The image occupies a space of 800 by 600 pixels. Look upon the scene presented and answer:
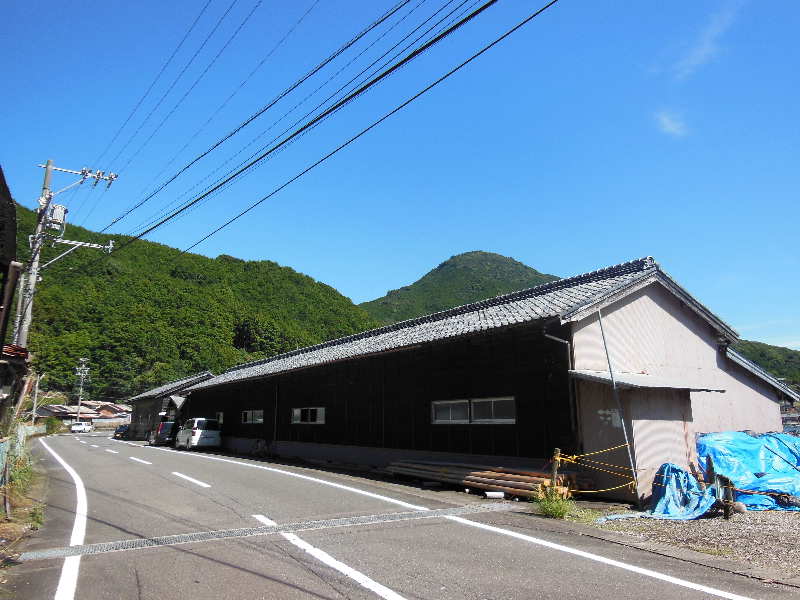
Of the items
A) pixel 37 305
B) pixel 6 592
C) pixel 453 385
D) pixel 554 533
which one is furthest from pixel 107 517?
pixel 37 305

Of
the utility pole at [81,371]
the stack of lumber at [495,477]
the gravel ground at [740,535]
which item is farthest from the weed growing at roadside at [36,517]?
the utility pole at [81,371]

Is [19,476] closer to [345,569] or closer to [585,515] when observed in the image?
[345,569]

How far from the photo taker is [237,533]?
705 cm

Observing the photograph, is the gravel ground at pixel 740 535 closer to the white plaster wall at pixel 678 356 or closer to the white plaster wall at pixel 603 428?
the white plaster wall at pixel 603 428

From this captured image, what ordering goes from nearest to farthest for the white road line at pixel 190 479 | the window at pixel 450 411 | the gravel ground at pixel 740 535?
the gravel ground at pixel 740 535
the white road line at pixel 190 479
the window at pixel 450 411

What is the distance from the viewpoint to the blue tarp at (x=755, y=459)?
10.1 meters

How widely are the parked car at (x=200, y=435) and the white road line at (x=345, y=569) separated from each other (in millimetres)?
23118

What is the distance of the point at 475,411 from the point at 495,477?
7.94 feet

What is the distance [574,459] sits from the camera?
1011 centimetres

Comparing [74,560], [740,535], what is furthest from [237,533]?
[740,535]

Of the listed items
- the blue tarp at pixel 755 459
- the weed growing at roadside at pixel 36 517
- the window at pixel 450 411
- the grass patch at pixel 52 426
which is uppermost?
the window at pixel 450 411

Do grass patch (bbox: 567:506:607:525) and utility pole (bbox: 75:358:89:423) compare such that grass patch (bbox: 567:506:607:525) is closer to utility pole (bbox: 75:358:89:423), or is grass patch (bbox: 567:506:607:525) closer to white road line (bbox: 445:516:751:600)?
white road line (bbox: 445:516:751:600)

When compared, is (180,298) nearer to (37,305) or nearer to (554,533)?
(37,305)

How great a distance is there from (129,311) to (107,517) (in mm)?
75118
